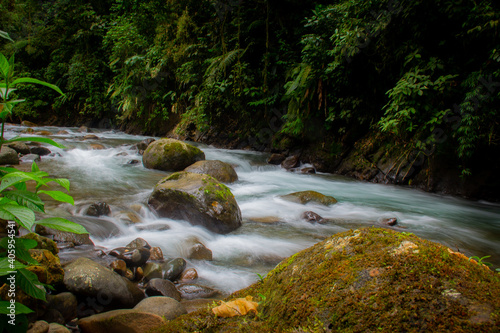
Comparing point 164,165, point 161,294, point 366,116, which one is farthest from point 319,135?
point 161,294

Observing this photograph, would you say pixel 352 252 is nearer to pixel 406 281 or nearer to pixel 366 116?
pixel 406 281

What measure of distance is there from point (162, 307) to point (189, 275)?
90 centimetres

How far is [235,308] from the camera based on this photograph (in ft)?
4.38

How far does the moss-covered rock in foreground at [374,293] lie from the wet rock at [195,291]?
1.45 m

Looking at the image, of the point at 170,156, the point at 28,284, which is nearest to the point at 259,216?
the point at 170,156

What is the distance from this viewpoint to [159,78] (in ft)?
45.9

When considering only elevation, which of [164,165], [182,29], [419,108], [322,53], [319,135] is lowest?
[164,165]

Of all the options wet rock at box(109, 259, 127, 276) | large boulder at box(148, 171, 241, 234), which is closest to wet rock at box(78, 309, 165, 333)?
wet rock at box(109, 259, 127, 276)

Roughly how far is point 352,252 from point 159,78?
14437 mm

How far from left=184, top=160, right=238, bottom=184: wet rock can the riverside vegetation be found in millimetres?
2993

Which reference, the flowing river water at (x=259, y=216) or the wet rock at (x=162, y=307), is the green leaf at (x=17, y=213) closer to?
the wet rock at (x=162, y=307)

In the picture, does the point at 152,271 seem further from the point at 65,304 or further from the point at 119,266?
the point at 65,304

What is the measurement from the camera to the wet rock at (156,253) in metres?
3.41

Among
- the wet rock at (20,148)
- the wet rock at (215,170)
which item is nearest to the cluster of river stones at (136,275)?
the wet rock at (215,170)
